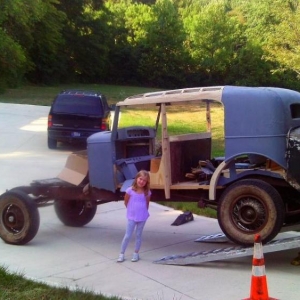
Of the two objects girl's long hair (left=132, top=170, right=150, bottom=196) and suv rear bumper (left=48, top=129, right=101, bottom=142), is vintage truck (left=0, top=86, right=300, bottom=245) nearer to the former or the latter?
girl's long hair (left=132, top=170, right=150, bottom=196)

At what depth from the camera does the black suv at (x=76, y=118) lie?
64.8ft

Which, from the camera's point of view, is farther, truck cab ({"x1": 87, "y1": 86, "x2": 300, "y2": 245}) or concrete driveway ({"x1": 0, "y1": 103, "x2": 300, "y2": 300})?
truck cab ({"x1": 87, "y1": 86, "x2": 300, "y2": 245})

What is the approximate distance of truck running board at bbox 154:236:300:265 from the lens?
7.27 meters

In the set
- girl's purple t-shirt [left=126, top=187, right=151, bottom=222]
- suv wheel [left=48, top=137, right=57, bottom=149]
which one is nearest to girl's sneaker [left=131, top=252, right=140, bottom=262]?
girl's purple t-shirt [left=126, top=187, right=151, bottom=222]

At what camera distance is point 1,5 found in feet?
124

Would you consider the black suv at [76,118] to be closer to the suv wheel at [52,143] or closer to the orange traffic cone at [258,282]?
the suv wheel at [52,143]

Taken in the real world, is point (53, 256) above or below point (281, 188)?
below

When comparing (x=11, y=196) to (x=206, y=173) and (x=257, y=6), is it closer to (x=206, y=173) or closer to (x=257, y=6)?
(x=206, y=173)

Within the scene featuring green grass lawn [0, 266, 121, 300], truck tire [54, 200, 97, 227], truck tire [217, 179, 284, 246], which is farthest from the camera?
truck tire [54, 200, 97, 227]

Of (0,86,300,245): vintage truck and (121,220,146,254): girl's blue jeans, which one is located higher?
(0,86,300,245): vintage truck

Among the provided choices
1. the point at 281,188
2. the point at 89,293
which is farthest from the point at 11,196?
the point at 281,188

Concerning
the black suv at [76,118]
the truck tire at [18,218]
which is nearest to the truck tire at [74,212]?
the truck tire at [18,218]

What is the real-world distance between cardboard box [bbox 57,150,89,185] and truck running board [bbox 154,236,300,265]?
1818 millimetres

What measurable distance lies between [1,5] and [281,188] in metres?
32.8
